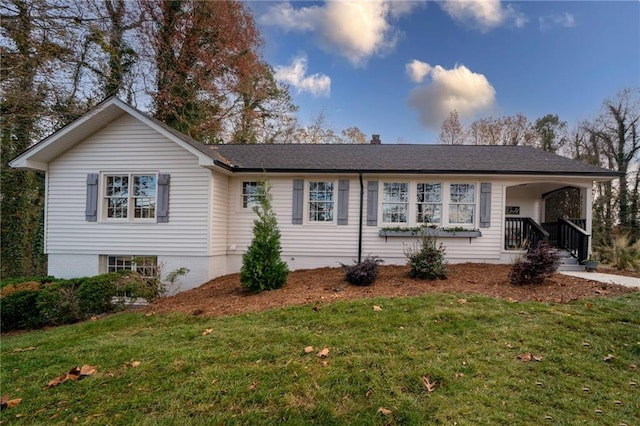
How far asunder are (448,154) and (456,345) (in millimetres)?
8269

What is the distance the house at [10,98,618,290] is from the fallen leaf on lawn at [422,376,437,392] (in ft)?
21.2

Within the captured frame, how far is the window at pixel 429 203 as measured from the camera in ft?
31.6

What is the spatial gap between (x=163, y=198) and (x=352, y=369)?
25.0 ft

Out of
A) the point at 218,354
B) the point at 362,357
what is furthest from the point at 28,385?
the point at 362,357

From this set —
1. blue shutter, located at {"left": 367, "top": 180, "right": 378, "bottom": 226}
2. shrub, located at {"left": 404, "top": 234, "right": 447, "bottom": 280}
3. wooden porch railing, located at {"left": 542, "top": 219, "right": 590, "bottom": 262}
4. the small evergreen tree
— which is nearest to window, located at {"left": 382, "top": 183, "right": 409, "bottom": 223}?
blue shutter, located at {"left": 367, "top": 180, "right": 378, "bottom": 226}

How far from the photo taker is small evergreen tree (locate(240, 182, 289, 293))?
22.6 ft

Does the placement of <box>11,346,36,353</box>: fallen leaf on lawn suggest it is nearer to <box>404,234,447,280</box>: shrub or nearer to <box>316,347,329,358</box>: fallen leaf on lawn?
<box>316,347,329,358</box>: fallen leaf on lawn

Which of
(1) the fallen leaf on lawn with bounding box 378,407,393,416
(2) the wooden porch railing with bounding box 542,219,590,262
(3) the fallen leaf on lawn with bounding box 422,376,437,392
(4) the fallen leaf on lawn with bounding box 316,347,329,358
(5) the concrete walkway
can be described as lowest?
(1) the fallen leaf on lawn with bounding box 378,407,393,416

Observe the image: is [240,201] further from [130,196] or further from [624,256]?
[624,256]

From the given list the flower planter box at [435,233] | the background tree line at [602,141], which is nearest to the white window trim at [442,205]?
the flower planter box at [435,233]

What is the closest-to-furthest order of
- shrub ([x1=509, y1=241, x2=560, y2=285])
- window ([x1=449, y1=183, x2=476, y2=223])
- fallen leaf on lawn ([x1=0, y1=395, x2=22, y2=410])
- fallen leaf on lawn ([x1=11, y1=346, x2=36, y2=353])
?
fallen leaf on lawn ([x1=0, y1=395, x2=22, y2=410]) → fallen leaf on lawn ([x1=11, y1=346, x2=36, y2=353]) → shrub ([x1=509, y1=241, x2=560, y2=285]) → window ([x1=449, y1=183, x2=476, y2=223])

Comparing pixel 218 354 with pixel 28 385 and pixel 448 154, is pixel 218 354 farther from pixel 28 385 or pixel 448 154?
pixel 448 154

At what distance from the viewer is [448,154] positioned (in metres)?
10.8

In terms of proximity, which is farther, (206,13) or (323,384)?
(206,13)
